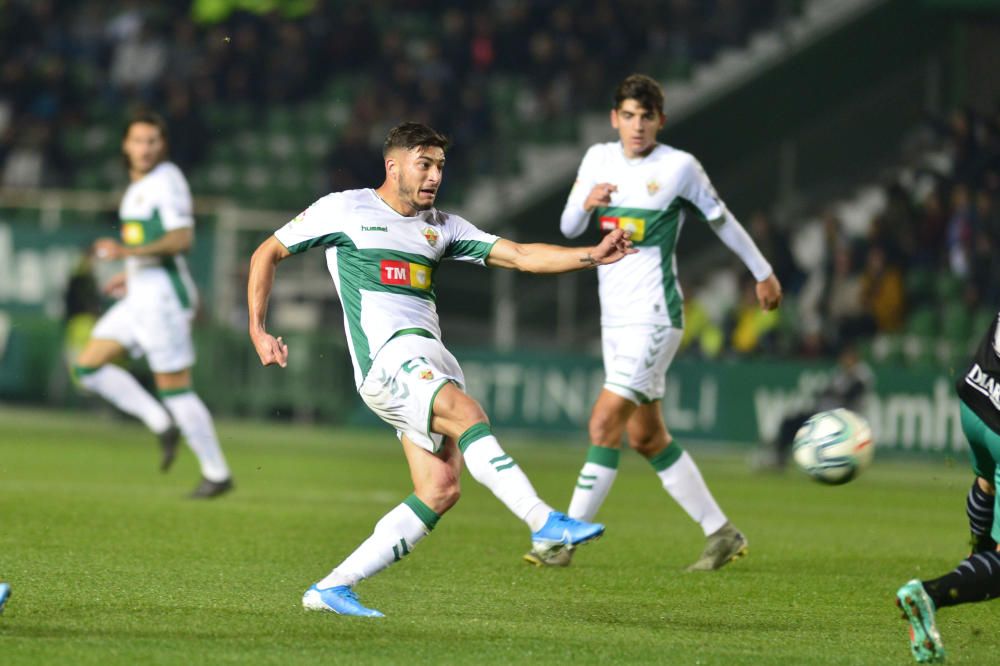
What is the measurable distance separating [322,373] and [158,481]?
9.19m

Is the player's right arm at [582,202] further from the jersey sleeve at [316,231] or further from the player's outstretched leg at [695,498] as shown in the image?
the jersey sleeve at [316,231]

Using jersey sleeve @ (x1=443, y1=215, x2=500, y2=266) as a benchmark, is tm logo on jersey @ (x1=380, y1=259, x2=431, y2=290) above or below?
below

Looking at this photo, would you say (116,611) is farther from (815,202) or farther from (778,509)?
(815,202)

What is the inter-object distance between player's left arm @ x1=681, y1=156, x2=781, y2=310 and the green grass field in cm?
162

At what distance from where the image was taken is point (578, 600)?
27.2 ft

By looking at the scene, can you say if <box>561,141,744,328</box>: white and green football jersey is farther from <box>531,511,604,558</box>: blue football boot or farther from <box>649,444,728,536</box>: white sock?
<box>531,511,604,558</box>: blue football boot

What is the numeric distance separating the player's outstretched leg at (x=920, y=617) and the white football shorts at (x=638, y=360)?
3.44 m

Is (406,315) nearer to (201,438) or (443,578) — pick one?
(443,578)

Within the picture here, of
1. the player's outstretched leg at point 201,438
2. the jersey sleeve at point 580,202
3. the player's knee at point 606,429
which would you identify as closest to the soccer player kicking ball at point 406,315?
the jersey sleeve at point 580,202

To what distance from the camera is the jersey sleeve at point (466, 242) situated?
7746 mm

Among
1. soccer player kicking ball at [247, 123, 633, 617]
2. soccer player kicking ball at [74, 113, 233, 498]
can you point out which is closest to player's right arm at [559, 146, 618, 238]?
soccer player kicking ball at [247, 123, 633, 617]

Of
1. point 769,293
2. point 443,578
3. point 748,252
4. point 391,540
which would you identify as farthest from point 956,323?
point 391,540

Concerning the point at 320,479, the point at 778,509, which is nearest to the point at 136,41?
the point at 320,479

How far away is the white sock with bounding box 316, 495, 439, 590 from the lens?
7.38 meters
